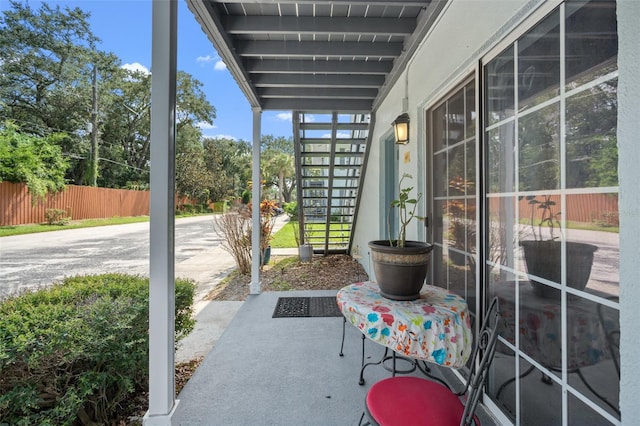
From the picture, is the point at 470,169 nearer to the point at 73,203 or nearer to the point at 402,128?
the point at 402,128

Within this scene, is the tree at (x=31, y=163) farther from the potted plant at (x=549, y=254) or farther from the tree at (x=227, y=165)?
the potted plant at (x=549, y=254)

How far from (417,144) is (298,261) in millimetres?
4384

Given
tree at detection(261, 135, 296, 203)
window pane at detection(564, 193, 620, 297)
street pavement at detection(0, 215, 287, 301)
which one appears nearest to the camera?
window pane at detection(564, 193, 620, 297)

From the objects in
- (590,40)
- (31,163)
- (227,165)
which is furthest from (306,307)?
(227,165)

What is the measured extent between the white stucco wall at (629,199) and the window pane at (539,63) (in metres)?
0.35

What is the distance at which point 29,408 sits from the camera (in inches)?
57.9

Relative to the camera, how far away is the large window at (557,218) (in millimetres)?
1023

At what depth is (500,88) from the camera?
164 centimetres

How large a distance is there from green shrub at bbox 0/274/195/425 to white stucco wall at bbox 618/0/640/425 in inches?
87.0

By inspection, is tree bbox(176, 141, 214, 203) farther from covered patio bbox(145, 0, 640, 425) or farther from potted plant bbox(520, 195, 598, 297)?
potted plant bbox(520, 195, 598, 297)

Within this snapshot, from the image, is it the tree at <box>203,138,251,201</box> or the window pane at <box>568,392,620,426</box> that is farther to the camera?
the tree at <box>203,138,251,201</box>

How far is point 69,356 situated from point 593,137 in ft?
8.23

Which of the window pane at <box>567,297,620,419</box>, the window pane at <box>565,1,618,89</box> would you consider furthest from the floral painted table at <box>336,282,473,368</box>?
the window pane at <box>565,1,618,89</box>

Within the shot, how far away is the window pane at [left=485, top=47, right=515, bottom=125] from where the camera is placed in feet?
5.12
